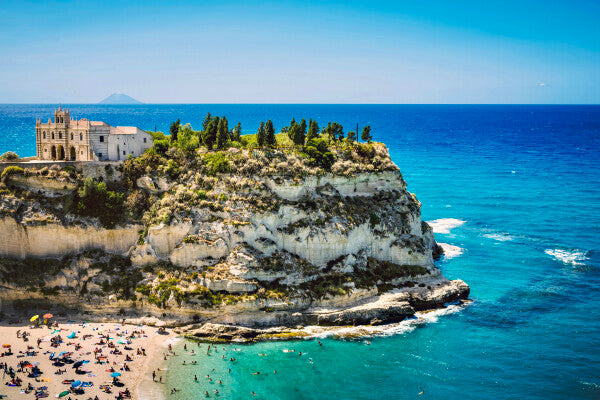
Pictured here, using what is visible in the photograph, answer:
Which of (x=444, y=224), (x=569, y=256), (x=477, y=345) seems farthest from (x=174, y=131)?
(x=569, y=256)

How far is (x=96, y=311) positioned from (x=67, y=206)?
1427 cm

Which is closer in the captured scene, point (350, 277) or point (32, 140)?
point (350, 277)

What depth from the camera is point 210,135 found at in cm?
7269

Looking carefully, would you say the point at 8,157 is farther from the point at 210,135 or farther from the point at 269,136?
the point at 269,136

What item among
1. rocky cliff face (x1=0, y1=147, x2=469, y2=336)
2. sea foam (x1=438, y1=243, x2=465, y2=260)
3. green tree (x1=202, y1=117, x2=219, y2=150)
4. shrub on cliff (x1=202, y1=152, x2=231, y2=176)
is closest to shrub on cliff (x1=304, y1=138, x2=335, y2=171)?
rocky cliff face (x1=0, y1=147, x2=469, y2=336)

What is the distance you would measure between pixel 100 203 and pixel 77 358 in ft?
68.9

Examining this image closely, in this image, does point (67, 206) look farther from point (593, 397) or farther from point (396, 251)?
point (593, 397)

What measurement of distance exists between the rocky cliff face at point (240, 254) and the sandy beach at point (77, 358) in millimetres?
4296

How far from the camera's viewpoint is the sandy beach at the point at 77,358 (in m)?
45.8

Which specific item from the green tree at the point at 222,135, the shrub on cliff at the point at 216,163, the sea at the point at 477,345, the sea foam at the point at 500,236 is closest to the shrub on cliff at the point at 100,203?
the shrub on cliff at the point at 216,163

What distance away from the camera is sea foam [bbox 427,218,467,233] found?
91.7m

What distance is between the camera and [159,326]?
187ft

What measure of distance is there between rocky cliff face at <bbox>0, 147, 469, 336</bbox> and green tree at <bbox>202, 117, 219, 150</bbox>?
268 inches

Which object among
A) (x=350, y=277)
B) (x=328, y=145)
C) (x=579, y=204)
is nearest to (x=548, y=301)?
(x=350, y=277)
